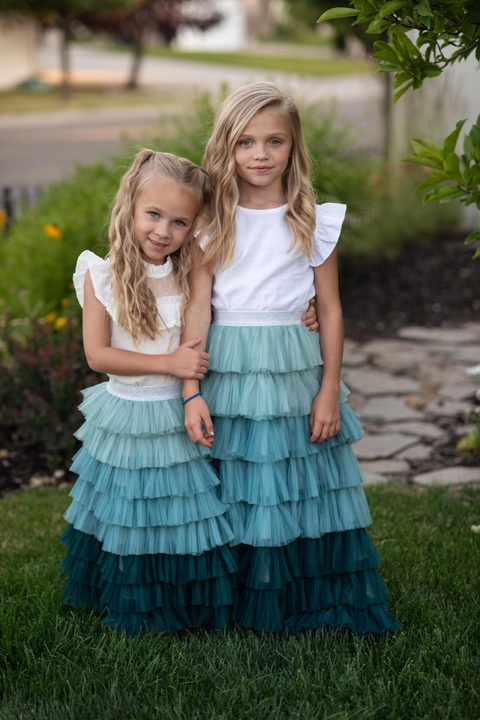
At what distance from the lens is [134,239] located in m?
2.41

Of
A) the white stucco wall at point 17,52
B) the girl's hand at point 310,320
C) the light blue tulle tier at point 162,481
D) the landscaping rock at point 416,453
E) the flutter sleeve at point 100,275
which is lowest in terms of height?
the landscaping rock at point 416,453

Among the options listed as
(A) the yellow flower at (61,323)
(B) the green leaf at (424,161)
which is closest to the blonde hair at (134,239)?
(B) the green leaf at (424,161)

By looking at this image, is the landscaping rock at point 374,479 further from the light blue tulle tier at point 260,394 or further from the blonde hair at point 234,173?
the blonde hair at point 234,173

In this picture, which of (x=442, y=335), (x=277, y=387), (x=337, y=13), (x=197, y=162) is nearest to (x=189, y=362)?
(x=277, y=387)

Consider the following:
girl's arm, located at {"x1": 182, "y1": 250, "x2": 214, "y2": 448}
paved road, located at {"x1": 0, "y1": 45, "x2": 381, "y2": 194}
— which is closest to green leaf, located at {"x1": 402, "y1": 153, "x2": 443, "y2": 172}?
girl's arm, located at {"x1": 182, "y1": 250, "x2": 214, "y2": 448}

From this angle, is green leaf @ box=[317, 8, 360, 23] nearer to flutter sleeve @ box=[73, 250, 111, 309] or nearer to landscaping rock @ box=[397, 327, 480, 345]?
flutter sleeve @ box=[73, 250, 111, 309]

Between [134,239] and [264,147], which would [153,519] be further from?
[264,147]

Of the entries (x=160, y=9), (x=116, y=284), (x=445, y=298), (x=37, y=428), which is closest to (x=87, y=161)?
(x=445, y=298)

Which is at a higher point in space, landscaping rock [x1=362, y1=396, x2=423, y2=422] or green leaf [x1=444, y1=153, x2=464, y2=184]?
green leaf [x1=444, y1=153, x2=464, y2=184]

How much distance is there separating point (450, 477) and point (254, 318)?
1846mm

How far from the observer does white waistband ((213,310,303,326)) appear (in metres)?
2.45

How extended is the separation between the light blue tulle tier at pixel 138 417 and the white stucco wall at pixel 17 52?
94.1ft

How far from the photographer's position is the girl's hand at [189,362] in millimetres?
2362

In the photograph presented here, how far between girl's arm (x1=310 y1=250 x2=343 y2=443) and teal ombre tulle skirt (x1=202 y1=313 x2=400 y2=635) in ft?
0.10
